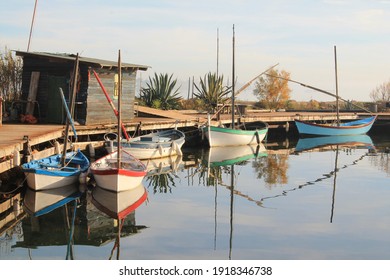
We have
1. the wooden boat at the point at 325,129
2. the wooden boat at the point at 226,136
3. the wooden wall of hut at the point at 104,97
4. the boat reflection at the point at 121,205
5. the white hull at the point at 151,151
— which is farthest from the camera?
the wooden boat at the point at 325,129

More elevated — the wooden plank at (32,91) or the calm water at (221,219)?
the wooden plank at (32,91)

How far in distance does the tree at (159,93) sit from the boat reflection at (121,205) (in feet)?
Result: 71.3

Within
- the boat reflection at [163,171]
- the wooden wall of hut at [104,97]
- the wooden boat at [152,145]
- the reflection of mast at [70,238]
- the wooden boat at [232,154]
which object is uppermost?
the wooden wall of hut at [104,97]

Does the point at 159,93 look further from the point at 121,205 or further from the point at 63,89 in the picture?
the point at 121,205

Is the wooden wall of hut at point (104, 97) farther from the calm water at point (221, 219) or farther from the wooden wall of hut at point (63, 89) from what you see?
the calm water at point (221, 219)

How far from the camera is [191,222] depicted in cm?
1662

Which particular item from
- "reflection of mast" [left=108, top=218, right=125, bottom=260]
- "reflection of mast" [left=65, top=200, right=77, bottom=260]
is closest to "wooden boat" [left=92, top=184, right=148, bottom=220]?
"reflection of mast" [left=108, top=218, right=125, bottom=260]

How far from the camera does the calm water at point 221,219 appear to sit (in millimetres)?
13875

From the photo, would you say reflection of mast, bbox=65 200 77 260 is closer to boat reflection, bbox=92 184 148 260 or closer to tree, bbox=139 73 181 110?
boat reflection, bbox=92 184 148 260

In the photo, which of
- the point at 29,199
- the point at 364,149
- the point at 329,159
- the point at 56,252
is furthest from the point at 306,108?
the point at 56,252

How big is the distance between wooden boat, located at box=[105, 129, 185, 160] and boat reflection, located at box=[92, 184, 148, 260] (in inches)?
202

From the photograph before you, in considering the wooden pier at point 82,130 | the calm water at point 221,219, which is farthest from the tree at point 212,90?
the calm water at point 221,219
